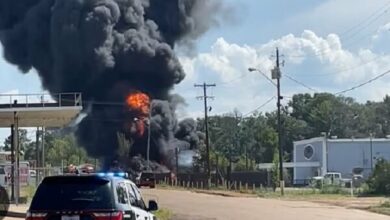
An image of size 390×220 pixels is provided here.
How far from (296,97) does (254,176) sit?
84298mm

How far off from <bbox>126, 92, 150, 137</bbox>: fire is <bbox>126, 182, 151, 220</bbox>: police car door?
75816 millimetres

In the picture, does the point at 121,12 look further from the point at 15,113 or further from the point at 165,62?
the point at 15,113

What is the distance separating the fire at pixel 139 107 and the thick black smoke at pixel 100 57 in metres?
0.71

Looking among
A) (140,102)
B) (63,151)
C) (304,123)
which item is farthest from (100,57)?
(304,123)

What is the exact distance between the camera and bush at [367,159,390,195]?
59.9 m

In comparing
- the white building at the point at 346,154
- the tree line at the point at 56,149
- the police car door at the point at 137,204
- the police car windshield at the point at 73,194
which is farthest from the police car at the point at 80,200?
the tree line at the point at 56,149

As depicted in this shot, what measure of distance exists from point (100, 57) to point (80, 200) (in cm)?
7605

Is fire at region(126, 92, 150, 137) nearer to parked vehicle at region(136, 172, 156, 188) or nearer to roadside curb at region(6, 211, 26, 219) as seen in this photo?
parked vehicle at region(136, 172, 156, 188)

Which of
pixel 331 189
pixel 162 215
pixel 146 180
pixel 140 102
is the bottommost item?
pixel 162 215

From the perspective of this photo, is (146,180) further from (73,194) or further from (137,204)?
(73,194)

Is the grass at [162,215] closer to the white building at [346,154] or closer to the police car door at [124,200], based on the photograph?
the police car door at [124,200]

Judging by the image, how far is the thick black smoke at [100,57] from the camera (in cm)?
8762

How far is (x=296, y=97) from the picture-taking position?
164 metres

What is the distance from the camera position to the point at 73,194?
1270 cm
